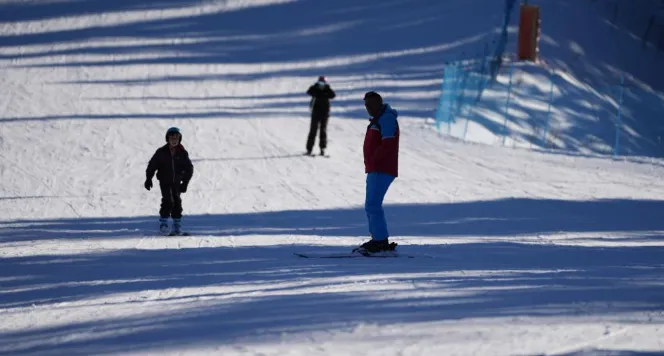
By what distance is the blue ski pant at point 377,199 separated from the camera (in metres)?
11.2

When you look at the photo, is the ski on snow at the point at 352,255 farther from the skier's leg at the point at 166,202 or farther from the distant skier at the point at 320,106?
the distant skier at the point at 320,106

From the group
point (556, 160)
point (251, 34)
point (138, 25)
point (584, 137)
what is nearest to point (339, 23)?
point (251, 34)

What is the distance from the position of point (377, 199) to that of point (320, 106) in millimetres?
11389

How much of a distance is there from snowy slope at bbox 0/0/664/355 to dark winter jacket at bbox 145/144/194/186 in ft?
2.11

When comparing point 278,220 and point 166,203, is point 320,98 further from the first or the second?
point 166,203

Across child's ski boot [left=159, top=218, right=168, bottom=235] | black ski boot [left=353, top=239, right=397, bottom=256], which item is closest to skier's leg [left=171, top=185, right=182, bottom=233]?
child's ski boot [left=159, top=218, right=168, bottom=235]

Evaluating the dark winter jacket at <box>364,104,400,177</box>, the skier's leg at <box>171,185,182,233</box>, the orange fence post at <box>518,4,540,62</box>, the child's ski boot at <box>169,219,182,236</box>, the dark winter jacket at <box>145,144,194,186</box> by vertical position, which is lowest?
the child's ski boot at <box>169,219,182,236</box>

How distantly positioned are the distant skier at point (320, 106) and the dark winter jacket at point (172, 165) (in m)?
8.96

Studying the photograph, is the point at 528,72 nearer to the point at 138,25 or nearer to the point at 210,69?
the point at 210,69

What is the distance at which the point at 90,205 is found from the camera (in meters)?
16.7

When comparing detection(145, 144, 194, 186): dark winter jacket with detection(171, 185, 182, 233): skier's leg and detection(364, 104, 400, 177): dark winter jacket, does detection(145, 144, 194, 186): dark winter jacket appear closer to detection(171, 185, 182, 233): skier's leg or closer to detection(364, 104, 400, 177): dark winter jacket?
detection(171, 185, 182, 233): skier's leg

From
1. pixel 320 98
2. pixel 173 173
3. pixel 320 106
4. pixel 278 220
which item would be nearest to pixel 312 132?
pixel 320 106

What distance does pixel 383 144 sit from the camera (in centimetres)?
1109

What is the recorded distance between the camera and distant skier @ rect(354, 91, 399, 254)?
1109 centimetres
